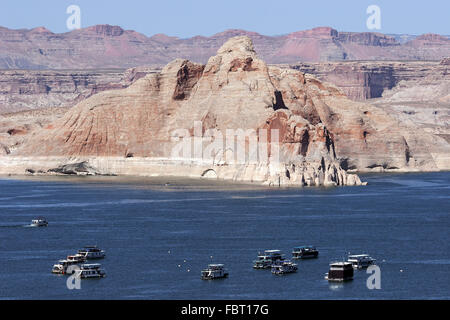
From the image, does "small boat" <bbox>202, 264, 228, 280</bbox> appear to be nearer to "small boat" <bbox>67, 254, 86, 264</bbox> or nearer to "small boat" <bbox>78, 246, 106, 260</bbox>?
"small boat" <bbox>67, 254, 86, 264</bbox>

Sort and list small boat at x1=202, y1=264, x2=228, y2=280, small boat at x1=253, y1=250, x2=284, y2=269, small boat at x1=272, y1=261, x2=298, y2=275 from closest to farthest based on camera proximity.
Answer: small boat at x1=202, y1=264, x2=228, y2=280
small boat at x1=272, y1=261, x2=298, y2=275
small boat at x1=253, y1=250, x2=284, y2=269

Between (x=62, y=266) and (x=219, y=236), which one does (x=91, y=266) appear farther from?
(x=219, y=236)

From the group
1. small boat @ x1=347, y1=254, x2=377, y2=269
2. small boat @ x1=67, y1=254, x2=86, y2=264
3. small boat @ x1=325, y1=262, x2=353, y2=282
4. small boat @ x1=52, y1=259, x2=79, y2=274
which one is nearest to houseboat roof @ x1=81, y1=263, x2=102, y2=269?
small boat @ x1=52, y1=259, x2=79, y2=274

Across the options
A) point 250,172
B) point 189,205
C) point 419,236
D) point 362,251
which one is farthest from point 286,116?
point 362,251

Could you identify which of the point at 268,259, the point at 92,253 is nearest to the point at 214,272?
the point at 268,259

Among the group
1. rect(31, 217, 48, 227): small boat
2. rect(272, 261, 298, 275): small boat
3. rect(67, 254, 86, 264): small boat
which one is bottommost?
rect(272, 261, 298, 275): small boat
